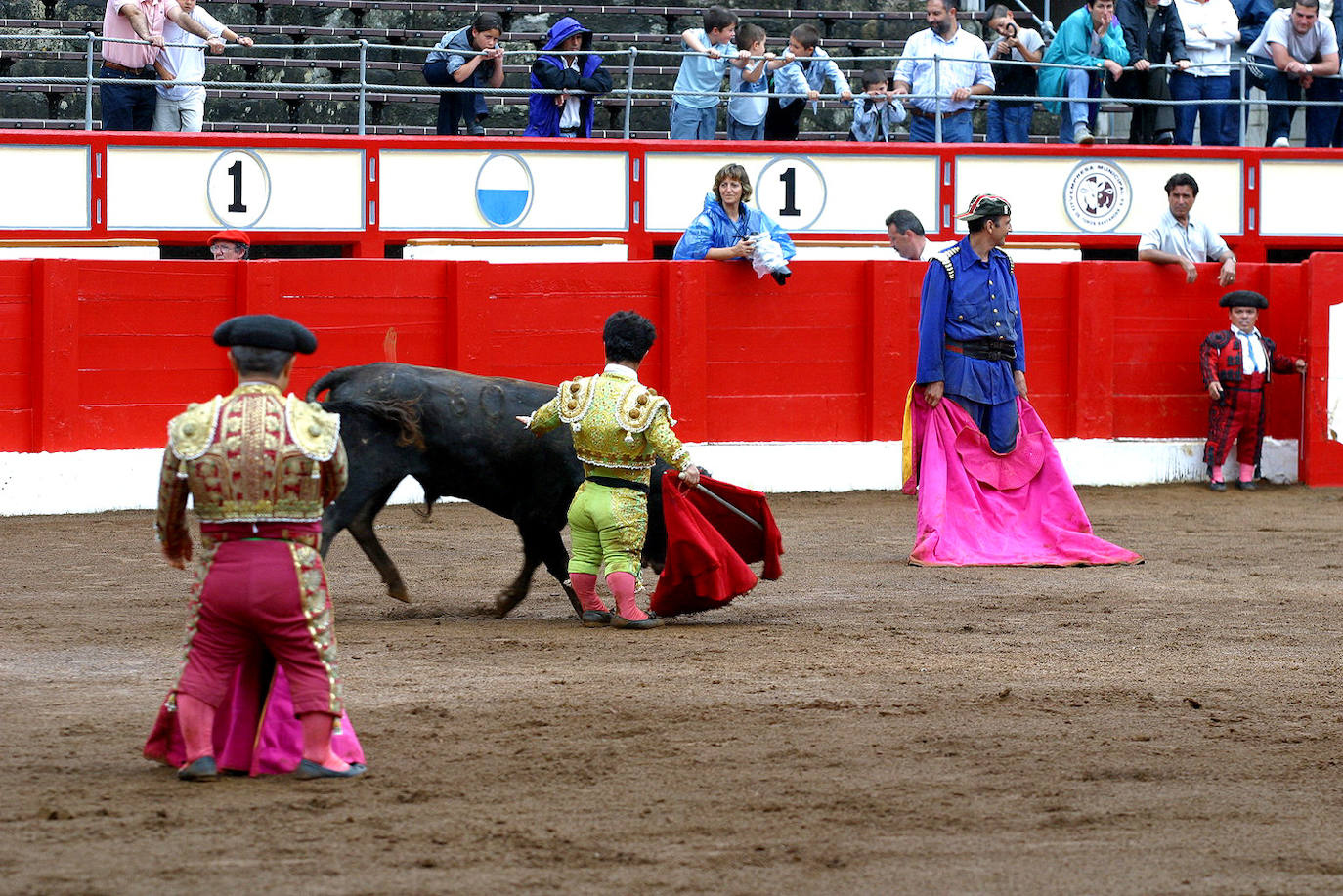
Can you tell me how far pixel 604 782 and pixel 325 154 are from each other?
946 cm

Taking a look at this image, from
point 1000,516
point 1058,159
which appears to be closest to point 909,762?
point 1000,516

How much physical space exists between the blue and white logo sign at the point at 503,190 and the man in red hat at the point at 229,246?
9.26 feet

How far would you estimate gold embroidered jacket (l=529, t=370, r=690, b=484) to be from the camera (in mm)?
6531

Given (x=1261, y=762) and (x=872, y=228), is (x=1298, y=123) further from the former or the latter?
(x=1261, y=762)

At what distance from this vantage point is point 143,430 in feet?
35.2

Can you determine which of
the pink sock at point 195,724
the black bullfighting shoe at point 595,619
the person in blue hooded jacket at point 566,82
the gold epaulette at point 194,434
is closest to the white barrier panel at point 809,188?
the person in blue hooded jacket at point 566,82

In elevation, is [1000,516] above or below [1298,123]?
below

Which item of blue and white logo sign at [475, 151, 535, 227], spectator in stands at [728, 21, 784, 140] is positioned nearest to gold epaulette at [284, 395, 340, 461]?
blue and white logo sign at [475, 151, 535, 227]

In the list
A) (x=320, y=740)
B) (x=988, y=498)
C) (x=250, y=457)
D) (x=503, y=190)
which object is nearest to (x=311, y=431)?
(x=250, y=457)

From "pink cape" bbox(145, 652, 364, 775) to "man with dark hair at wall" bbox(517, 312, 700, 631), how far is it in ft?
6.96

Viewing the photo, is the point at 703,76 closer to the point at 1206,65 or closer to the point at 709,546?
the point at 1206,65

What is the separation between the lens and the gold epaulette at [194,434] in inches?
173

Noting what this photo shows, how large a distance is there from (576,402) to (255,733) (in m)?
2.26

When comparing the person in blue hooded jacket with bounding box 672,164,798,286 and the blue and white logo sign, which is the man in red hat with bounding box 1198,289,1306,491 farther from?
the blue and white logo sign
